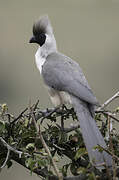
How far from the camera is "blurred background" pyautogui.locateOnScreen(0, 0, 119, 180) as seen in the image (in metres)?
8.67

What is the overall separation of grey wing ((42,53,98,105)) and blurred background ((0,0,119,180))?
3.29 meters

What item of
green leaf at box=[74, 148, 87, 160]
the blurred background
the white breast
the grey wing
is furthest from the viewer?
the blurred background

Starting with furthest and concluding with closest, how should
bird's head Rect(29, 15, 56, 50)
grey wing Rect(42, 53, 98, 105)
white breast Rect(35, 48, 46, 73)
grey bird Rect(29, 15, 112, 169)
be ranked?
white breast Rect(35, 48, 46, 73), bird's head Rect(29, 15, 56, 50), grey wing Rect(42, 53, 98, 105), grey bird Rect(29, 15, 112, 169)

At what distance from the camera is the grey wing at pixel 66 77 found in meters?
3.25

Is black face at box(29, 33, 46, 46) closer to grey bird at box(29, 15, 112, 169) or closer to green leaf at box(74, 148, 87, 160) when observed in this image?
grey bird at box(29, 15, 112, 169)

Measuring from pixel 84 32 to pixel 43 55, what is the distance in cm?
818

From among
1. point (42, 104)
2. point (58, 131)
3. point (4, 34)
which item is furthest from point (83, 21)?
point (58, 131)

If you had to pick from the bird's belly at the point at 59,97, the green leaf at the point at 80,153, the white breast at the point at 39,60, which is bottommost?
the green leaf at the point at 80,153

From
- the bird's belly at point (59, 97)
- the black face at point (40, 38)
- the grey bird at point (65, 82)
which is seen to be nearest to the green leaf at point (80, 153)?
the grey bird at point (65, 82)

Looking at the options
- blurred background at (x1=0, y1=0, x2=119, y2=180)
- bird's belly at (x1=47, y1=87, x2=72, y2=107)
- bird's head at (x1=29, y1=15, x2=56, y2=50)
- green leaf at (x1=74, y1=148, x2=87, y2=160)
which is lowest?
green leaf at (x1=74, y1=148, x2=87, y2=160)

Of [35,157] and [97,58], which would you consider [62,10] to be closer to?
[97,58]

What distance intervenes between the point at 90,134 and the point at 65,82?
1.01m

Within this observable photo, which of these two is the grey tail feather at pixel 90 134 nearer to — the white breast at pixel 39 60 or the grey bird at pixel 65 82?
the grey bird at pixel 65 82

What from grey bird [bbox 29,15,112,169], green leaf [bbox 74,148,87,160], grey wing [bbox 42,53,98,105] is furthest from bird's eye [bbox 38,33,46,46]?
green leaf [bbox 74,148,87,160]
